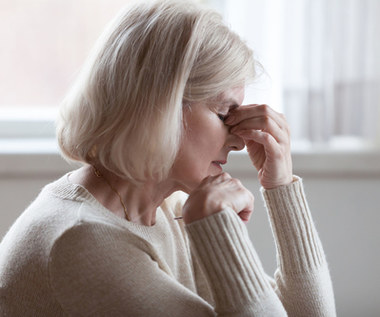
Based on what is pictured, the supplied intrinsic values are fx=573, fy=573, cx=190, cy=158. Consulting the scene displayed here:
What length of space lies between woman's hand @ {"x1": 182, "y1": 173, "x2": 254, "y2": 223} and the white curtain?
31.2 inches

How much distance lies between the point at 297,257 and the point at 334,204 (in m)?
0.72

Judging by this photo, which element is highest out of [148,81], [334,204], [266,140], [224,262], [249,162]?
[148,81]

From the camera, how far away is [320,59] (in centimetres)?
191

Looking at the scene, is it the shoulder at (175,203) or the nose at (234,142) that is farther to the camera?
the shoulder at (175,203)

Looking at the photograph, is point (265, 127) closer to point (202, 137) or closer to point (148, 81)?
point (202, 137)

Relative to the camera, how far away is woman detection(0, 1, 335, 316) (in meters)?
1.02

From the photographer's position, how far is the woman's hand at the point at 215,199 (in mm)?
1071

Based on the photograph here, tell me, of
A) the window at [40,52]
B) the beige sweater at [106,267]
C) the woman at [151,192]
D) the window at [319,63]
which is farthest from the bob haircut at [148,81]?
the window at [40,52]

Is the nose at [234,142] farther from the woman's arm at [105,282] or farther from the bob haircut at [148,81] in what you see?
the woman's arm at [105,282]

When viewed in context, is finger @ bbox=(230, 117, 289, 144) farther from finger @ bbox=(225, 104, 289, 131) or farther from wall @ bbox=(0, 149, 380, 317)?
wall @ bbox=(0, 149, 380, 317)

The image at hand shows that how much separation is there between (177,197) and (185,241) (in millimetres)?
136

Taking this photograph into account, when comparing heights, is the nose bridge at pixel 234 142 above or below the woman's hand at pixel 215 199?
above

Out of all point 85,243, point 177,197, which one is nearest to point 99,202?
point 85,243

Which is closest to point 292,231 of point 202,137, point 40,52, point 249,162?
point 202,137
